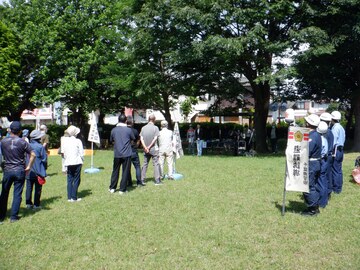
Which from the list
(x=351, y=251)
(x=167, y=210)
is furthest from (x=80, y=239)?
(x=351, y=251)

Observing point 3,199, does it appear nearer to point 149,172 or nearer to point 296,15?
point 149,172

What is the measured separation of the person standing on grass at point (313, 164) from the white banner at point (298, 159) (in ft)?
0.65

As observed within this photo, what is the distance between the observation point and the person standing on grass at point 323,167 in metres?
7.30

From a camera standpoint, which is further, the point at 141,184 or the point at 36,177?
the point at 141,184

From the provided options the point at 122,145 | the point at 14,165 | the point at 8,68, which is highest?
the point at 8,68

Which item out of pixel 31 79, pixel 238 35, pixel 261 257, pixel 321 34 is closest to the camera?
pixel 261 257

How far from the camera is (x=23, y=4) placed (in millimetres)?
26250

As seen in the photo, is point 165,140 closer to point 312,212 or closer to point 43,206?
point 43,206

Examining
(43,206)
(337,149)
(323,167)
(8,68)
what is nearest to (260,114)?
(337,149)

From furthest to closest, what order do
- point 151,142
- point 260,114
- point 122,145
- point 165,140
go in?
point 260,114 → point 165,140 → point 151,142 → point 122,145

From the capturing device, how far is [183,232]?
19.8 feet

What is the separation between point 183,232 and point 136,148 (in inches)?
190

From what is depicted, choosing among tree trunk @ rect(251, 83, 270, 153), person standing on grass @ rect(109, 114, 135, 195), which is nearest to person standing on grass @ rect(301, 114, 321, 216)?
person standing on grass @ rect(109, 114, 135, 195)

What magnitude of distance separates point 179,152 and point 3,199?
22.1 feet
